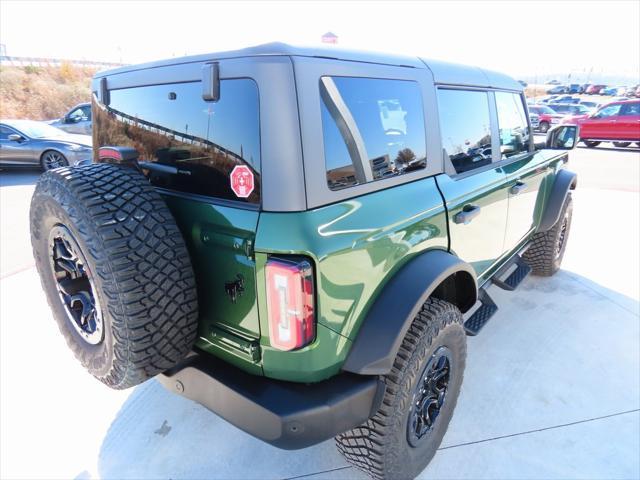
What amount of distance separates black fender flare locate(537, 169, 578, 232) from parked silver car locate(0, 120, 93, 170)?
887cm

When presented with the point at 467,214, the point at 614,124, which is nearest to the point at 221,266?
the point at 467,214

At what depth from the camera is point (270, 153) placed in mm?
1492

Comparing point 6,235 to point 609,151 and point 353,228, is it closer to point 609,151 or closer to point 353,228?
point 353,228

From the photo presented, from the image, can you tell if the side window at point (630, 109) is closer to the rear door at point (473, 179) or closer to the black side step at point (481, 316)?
the rear door at point (473, 179)

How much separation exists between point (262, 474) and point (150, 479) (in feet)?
1.86

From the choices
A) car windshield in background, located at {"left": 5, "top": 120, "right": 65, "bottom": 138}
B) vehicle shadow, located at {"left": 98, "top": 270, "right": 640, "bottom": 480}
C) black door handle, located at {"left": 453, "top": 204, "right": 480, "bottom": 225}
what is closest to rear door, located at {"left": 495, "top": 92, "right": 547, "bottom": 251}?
black door handle, located at {"left": 453, "top": 204, "right": 480, "bottom": 225}

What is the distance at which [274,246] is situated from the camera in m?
1.46

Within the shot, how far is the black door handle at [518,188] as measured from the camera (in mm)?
3018

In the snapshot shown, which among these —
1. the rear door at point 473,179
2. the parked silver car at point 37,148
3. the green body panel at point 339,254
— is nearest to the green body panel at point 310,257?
the green body panel at point 339,254

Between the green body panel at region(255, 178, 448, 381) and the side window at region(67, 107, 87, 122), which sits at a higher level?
the side window at region(67, 107, 87, 122)

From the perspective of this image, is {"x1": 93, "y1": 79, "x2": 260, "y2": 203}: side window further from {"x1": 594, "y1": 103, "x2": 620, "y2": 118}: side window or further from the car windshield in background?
{"x1": 594, "y1": 103, "x2": 620, "y2": 118}: side window

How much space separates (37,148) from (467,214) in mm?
9906

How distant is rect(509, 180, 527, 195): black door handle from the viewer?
302cm

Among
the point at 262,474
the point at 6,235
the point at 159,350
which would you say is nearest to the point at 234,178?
the point at 159,350
